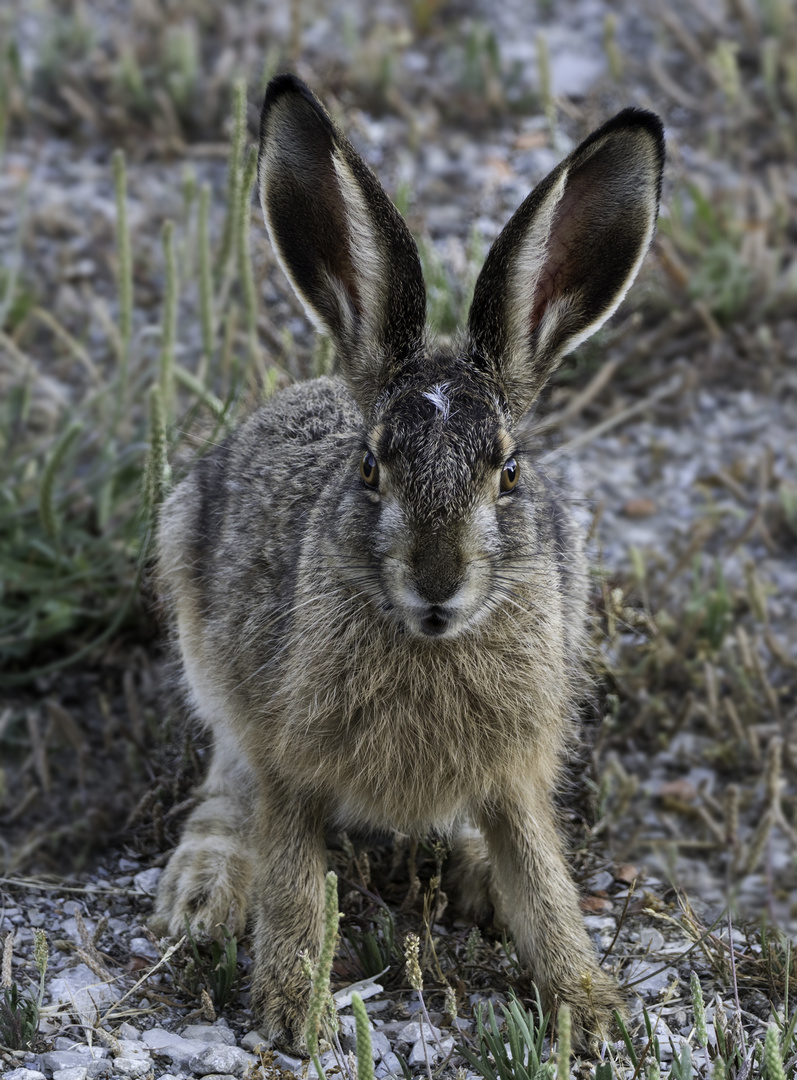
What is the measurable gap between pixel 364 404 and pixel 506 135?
→ 4.59m

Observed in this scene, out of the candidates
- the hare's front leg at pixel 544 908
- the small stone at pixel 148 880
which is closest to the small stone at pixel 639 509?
the hare's front leg at pixel 544 908

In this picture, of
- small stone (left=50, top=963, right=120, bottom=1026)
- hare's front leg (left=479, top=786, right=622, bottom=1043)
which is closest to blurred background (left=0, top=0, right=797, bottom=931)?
hare's front leg (left=479, top=786, right=622, bottom=1043)

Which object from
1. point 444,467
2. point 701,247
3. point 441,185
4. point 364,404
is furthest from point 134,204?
point 444,467

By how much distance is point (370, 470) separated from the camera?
3.50 metres

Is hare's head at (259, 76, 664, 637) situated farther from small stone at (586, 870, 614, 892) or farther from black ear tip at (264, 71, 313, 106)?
small stone at (586, 870, 614, 892)

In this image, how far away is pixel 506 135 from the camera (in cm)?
789

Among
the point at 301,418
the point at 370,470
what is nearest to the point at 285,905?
the point at 370,470

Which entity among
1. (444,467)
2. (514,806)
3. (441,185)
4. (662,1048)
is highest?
(441,185)

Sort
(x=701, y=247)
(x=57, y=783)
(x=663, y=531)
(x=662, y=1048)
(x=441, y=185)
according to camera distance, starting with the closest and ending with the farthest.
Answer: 1. (x=662, y=1048)
2. (x=57, y=783)
3. (x=663, y=531)
4. (x=701, y=247)
5. (x=441, y=185)

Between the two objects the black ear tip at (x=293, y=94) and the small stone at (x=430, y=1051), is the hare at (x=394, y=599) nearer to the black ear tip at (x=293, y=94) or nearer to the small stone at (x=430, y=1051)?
the black ear tip at (x=293, y=94)

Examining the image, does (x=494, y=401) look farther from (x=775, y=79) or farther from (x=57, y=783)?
(x=775, y=79)

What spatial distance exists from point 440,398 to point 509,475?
0.90ft

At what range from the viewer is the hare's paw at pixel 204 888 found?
13.1 feet

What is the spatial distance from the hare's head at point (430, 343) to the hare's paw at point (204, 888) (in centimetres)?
117
